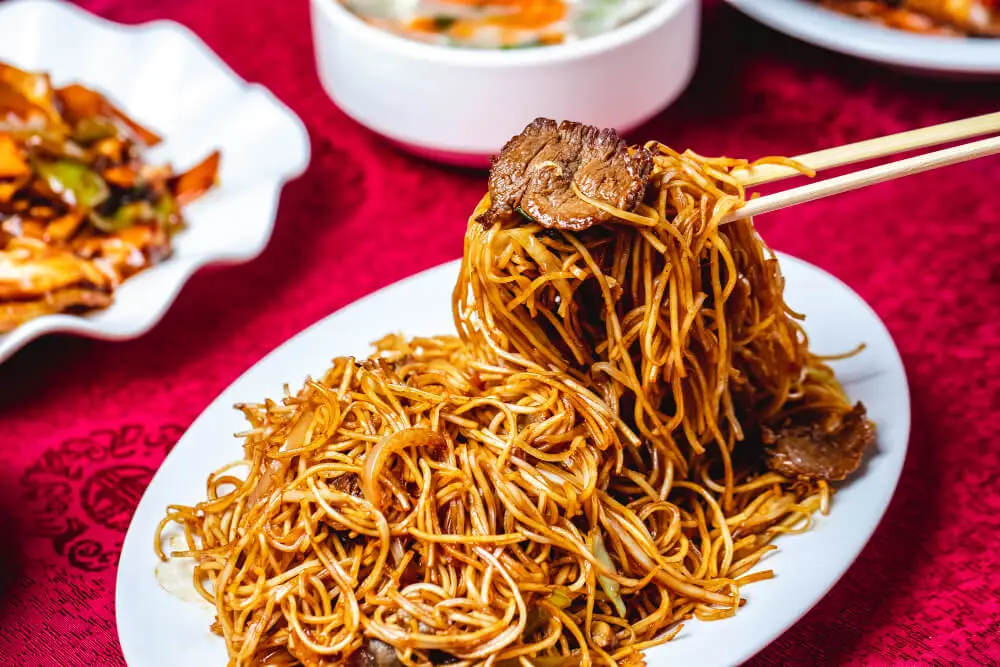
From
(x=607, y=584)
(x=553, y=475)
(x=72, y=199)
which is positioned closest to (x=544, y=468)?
(x=553, y=475)

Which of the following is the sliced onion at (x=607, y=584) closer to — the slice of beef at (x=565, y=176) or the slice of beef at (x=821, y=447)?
the slice of beef at (x=821, y=447)

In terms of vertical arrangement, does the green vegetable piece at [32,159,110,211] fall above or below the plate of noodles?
below

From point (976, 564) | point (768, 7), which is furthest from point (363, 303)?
point (768, 7)

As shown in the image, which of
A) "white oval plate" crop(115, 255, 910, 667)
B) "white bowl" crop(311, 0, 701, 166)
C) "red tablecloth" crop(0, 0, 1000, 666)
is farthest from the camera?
"white bowl" crop(311, 0, 701, 166)

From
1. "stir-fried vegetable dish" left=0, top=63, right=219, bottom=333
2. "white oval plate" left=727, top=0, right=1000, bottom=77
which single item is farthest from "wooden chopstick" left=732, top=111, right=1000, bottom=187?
"stir-fried vegetable dish" left=0, top=63, right=219, bottom=333

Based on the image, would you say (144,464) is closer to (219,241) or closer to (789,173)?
(219,241)

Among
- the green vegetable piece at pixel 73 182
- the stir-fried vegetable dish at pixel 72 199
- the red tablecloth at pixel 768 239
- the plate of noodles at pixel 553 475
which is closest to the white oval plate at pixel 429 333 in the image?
the plate of noodles at pixel 553 475

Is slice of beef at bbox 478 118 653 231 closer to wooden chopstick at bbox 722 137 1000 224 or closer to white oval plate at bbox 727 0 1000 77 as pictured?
wooden chopstick at bbox 722 137 1000 224
